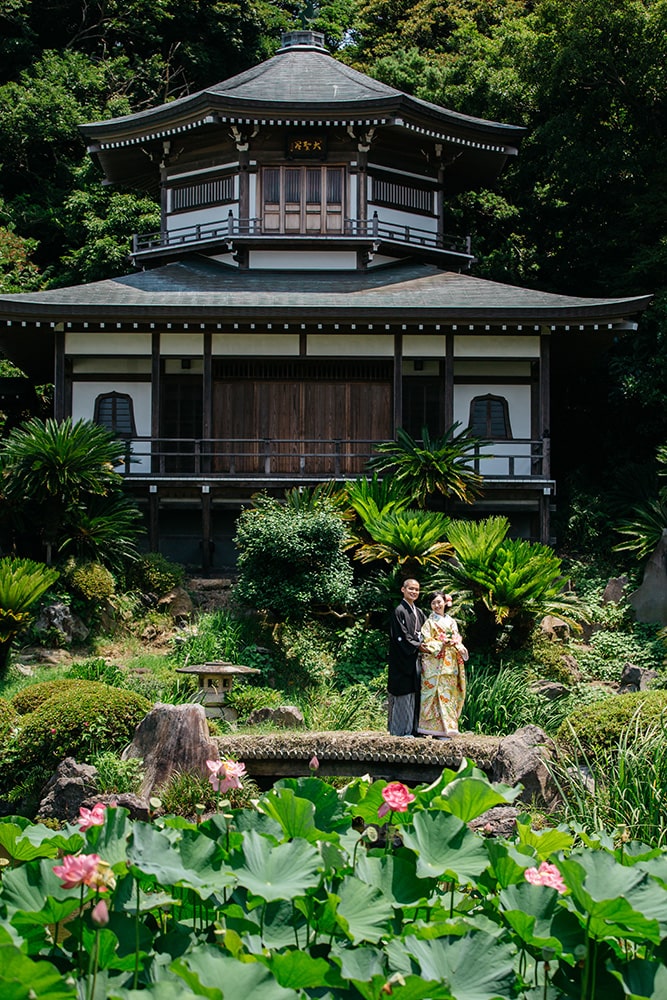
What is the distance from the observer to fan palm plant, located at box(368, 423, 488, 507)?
1995cm

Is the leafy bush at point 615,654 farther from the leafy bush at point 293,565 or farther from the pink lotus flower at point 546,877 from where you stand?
the pink lotus flower at point 546,877

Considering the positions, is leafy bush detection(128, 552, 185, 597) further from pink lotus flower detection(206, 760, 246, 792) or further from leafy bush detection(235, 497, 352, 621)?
pink lotus flower detection(206, 760, 246, 792)

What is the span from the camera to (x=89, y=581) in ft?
59.5

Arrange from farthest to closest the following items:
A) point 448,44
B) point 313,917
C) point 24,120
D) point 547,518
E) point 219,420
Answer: point 448,44, point 24,120, point 219,420, point 547,518, point 313,917

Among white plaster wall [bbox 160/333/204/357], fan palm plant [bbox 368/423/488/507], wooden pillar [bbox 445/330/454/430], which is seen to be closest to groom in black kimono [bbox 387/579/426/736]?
fan palm plant [bbox 368/423/488/507]

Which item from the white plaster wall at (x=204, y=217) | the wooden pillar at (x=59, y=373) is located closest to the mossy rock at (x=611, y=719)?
the wooden pillar at (x=59, y=373)

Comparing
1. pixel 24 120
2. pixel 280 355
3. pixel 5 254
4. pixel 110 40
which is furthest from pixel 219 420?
pixel 110 40

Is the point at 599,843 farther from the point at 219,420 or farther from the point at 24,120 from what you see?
the point at 24,120

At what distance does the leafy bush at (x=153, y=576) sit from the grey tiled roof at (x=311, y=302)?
15.7ft

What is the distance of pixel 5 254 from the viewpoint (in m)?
30.0

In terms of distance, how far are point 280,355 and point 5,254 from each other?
401 inches

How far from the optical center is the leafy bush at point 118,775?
11633 millimetres

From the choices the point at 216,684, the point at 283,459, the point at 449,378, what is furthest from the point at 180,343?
the point at 216,684

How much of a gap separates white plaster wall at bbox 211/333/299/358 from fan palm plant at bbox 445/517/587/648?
676 cm
